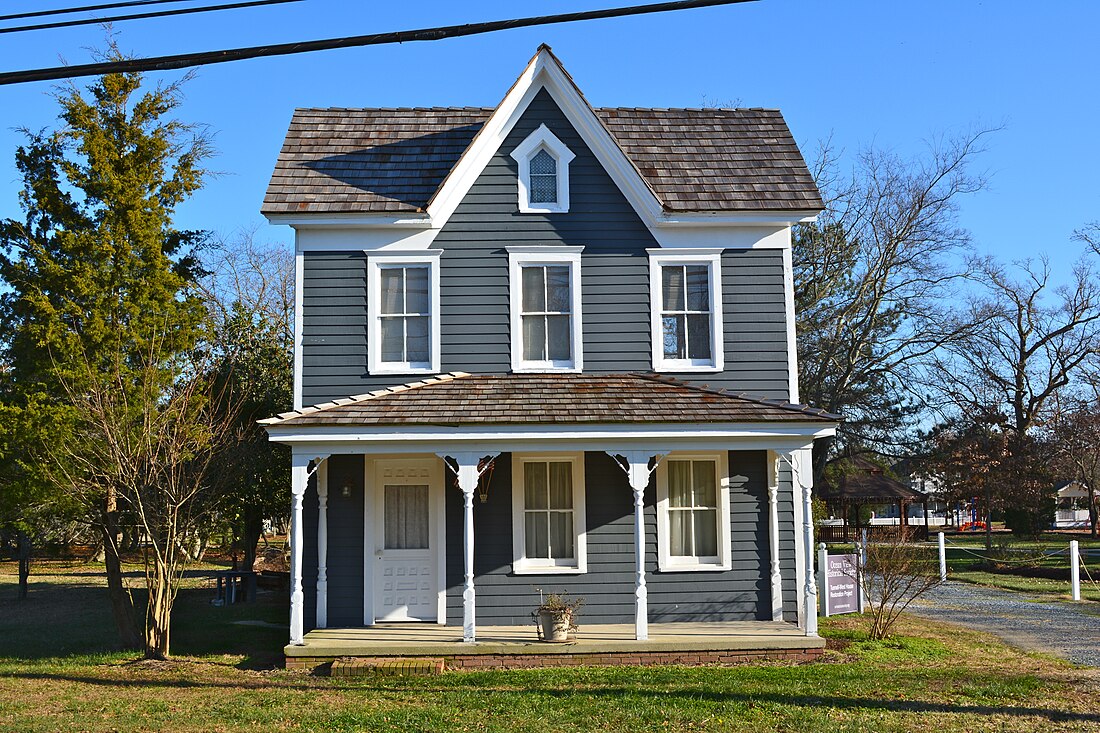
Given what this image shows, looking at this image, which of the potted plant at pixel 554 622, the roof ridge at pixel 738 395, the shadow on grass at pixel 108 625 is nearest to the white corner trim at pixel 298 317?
the shadow on grass at pixel 108 625

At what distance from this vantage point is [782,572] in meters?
15.3

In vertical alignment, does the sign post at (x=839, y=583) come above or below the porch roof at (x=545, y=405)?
below

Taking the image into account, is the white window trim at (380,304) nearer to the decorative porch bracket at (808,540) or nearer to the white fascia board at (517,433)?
the white fascia board at (517,433)

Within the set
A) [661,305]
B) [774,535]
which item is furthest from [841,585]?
[661,305]

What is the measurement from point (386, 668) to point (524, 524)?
11.0 ft

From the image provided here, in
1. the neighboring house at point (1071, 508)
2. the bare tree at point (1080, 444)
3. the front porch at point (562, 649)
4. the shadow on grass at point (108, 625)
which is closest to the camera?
the front porch at point (562, 649)

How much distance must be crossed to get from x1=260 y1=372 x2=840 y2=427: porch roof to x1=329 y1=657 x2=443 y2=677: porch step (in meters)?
3.01

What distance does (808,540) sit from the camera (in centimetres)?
1388

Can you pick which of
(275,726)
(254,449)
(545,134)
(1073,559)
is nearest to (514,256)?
(545,134)

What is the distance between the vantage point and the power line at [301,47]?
7836 millimetres

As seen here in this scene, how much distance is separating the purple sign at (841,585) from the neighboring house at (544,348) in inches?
67.5

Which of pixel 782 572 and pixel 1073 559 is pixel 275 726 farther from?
pixel 1073 559

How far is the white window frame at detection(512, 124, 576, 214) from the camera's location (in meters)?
15.7

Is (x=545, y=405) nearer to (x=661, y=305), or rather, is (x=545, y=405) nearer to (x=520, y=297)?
(x=520, y=297)
